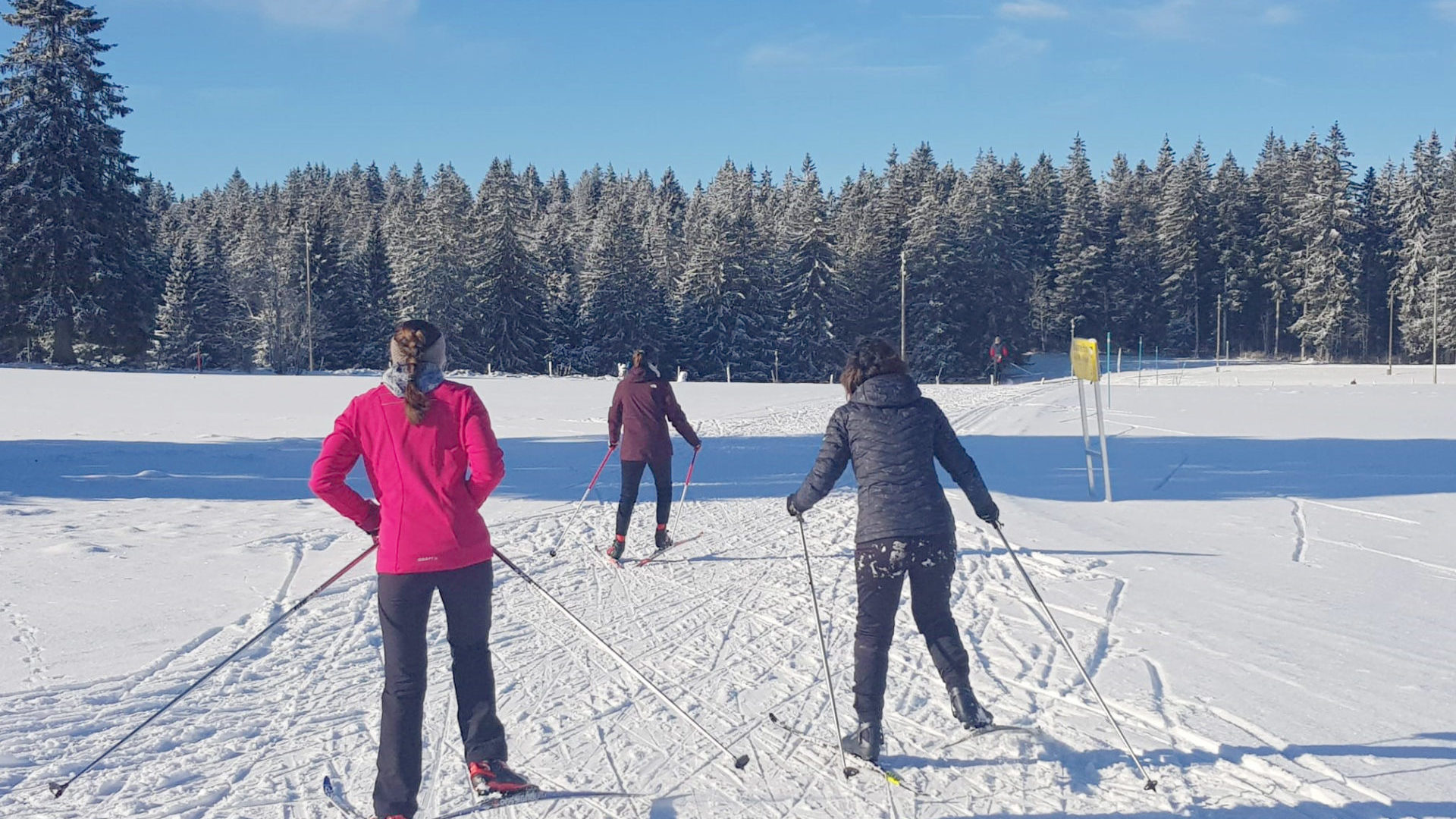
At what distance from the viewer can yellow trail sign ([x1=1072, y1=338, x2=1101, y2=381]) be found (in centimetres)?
1309

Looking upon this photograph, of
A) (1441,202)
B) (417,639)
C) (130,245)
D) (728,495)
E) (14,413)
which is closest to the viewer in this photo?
(417,639)

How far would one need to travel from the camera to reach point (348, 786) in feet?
14.9

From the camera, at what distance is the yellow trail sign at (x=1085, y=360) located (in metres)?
13.1

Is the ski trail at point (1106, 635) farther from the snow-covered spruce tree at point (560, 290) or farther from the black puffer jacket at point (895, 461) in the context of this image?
the snow-covered spruce tree at point (560, 290)

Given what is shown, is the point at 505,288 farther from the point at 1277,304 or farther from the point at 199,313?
the point at 1277,304

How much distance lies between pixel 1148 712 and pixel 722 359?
5914 cm

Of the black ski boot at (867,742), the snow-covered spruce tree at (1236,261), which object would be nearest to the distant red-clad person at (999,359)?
the snow-covered spruce tree at (1236,261)

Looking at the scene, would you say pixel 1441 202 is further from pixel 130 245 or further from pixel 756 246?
pixel 130 245

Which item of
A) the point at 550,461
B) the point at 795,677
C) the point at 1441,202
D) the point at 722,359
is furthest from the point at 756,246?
the point at 795,677

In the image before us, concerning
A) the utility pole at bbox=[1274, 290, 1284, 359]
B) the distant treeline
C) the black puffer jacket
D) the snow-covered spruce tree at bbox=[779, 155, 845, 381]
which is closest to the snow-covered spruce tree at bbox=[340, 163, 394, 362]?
the distant treeline

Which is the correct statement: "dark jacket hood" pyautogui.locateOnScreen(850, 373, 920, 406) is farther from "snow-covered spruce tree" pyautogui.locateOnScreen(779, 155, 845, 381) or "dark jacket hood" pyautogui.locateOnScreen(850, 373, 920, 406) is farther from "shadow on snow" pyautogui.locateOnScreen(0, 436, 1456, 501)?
"snow-covered spruce tree" pyautogui.locateOnScreen(779, 155, 845, 381)

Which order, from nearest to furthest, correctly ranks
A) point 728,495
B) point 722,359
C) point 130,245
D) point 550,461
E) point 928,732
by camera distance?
point 928,732, point 728,495, point 550,461, point 130,245, point 722,359

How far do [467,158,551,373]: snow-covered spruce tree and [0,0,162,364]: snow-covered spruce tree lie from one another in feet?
74.7

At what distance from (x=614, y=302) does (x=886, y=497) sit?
2392 inches
